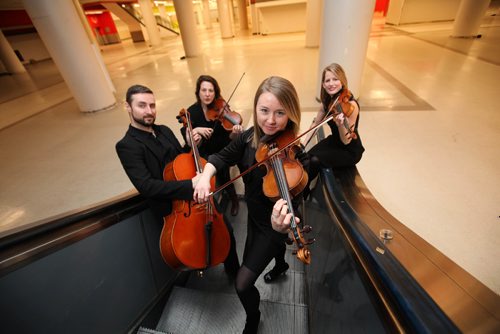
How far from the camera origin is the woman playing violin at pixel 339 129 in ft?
5.91

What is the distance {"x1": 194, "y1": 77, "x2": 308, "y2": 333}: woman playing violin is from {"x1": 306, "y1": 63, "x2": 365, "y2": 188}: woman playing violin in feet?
1.49

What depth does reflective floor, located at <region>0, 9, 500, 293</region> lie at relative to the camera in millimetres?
2301

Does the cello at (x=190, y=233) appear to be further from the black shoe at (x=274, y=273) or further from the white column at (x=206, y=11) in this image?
the white column at (x=206, y=11)

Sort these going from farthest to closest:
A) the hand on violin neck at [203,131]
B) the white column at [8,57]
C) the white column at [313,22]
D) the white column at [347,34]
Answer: the white column at [8,57] < the white column at [313,22] < the white column at [347,34] < the hand on violin neck at [203,131]

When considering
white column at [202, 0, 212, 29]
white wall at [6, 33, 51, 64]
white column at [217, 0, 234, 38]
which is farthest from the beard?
white column at [202, 0, 212, 29]

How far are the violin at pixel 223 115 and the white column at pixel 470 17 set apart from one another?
11.1 metres

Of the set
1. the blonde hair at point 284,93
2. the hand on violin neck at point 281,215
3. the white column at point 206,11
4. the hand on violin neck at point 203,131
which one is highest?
the white column at point 206,11

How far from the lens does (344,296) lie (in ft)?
3.22

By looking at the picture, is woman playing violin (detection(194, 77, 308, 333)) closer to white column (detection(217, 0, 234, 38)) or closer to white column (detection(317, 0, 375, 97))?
white column (detection(317, 0, 375, 97))

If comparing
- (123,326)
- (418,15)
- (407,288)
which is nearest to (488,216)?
(407,288)

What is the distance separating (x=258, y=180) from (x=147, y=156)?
0.82m

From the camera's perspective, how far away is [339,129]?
6.21ft

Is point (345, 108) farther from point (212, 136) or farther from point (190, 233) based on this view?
point (190, 233)

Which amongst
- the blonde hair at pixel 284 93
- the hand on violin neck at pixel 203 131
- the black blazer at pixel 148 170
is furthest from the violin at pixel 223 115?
the blonde hair at pixel 284 93
